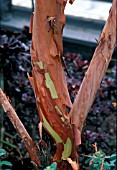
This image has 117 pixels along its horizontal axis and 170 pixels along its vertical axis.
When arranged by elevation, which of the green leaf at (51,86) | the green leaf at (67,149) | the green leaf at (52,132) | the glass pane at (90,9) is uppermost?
the green leaf at (51,86)

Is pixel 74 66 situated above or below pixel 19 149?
above

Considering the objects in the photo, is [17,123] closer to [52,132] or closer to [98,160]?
[52,132]

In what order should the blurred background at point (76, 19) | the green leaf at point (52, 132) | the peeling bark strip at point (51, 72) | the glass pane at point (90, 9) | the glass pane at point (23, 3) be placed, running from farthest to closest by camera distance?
the glass pane at point (23, 3)
the glass pane at point (90, 9)
the blurred background at point (76, 19)
the green leaf at point (52, 132)
the peeling bark strip at point (51, 72)

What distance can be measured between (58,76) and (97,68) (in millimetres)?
135

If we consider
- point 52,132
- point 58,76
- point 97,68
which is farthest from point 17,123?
point 97,68

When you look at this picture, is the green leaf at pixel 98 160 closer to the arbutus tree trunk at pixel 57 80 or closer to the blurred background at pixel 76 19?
the arbutus tree trunk at pixel 57 80

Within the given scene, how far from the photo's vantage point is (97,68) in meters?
1.22

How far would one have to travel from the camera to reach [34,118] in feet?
6.90

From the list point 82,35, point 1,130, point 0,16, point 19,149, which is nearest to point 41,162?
point 19,149

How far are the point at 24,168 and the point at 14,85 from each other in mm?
522

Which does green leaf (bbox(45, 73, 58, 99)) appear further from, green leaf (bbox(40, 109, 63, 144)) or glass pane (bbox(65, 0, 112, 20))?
glass pane (bbox(65, 0, 112, 20))

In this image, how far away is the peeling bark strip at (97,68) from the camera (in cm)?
118

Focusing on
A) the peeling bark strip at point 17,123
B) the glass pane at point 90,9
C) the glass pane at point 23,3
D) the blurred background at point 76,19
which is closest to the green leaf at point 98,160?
the peeling bark strip at point 17,123

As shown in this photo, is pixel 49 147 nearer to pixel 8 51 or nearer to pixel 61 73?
pixel 61 73
